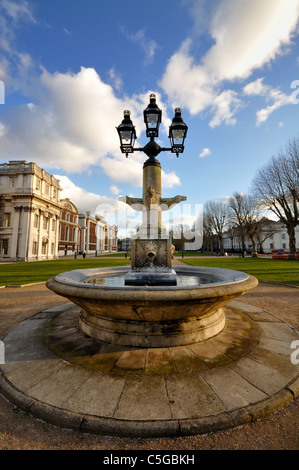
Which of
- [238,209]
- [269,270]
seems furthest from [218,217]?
[269,270]

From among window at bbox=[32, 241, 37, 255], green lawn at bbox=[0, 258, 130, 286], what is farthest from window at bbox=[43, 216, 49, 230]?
green lawn at bbox=[0, 258, 130, 286]

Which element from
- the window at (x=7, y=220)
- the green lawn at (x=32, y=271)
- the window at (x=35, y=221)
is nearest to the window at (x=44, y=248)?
the window at (x=35, y=221)

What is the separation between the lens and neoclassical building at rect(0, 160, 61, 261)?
→ 38031mm

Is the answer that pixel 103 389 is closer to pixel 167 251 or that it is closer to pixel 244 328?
pixel 167 251

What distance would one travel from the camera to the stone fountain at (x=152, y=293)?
2.65 meters

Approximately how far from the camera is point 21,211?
38.6 m

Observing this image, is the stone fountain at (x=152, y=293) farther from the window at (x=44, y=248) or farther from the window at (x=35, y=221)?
the window at (x=44, y=248)

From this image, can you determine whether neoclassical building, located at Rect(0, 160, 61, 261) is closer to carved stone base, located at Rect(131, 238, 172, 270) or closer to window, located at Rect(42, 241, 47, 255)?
window, located at Rect(42, 241, 47, 255)

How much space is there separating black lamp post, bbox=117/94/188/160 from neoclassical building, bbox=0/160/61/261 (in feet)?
133

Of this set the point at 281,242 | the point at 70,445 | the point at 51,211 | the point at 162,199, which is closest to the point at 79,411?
the point at 70,445

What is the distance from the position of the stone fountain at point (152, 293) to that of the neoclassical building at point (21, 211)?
4064cm

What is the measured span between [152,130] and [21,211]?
139 feet

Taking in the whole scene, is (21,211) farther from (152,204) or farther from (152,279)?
(152,279)
